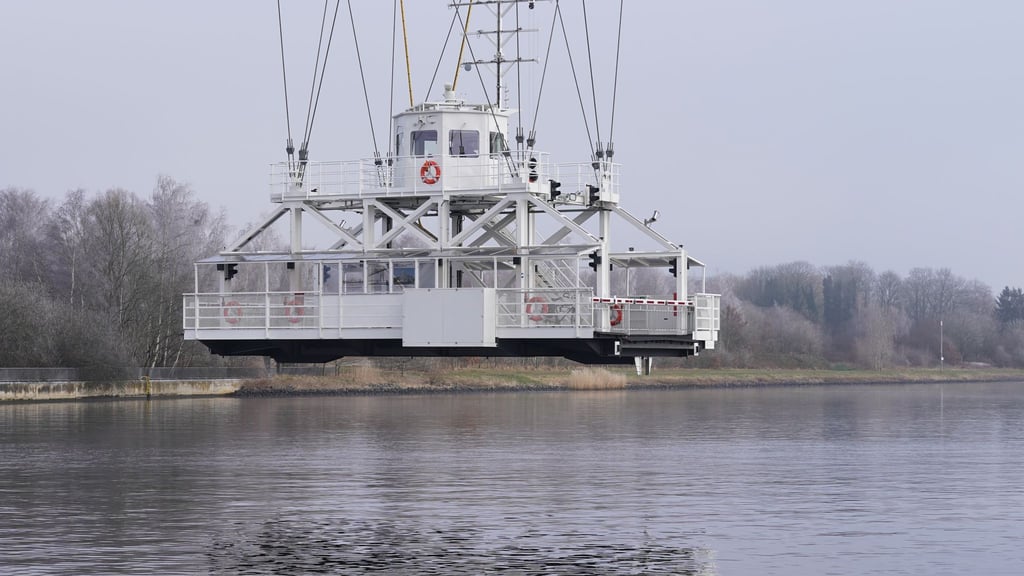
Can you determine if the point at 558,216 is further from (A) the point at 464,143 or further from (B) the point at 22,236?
(B) the point at 22,236

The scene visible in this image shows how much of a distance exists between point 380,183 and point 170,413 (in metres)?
39.2

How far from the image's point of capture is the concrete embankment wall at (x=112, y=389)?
73.6 m

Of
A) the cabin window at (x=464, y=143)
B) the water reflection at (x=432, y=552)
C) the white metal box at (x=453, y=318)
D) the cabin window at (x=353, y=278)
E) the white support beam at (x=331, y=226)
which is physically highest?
the cabin window at (x=464, y=143)

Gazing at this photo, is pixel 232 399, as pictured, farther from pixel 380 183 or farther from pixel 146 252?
pixel 380 183

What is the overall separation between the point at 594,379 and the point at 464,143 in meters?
72.7

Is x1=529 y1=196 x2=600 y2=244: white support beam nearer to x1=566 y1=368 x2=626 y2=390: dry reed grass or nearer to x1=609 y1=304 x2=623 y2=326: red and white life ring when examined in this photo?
x1=609 y1=304 x2=623 y2=326: red and white life ring

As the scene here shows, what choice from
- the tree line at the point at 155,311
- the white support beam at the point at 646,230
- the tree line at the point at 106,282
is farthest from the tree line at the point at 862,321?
the white support beam at the point at 646,230

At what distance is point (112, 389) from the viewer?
77.3 meters

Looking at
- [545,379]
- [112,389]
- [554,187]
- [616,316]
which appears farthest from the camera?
[545,379]

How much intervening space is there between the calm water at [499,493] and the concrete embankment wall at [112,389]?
771mm

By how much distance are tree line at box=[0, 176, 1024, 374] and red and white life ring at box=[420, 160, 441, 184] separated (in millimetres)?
4841

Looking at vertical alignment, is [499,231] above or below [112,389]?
above

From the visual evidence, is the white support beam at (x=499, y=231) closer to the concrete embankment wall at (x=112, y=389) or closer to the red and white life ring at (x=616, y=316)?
the red and white life ring at (x=616, y=316)

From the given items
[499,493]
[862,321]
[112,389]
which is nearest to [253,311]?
[499,493]
